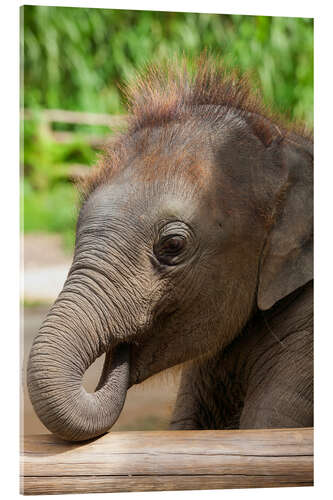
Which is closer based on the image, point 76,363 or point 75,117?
point 76,363

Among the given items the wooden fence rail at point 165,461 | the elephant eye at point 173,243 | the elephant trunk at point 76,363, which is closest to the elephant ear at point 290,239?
the elephant eye at point 173,243

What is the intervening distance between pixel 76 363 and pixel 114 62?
2200 millimetres

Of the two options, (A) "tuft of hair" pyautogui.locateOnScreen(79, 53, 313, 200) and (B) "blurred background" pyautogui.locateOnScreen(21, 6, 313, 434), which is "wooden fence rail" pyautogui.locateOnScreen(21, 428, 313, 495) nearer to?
(B) "blurred background" pyautogui.locateOnScreen(21, 6, 313, 434)

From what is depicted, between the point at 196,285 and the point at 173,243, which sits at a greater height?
the point at 173,243

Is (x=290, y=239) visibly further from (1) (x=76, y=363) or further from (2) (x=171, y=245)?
(1) (x=76, y=363)

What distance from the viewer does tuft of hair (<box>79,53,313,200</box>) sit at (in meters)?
3.88

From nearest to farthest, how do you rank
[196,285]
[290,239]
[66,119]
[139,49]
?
[196,285] → [290,239] → [139,49] → [66,119]

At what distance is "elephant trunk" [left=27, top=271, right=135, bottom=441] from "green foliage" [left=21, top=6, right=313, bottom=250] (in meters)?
1.36

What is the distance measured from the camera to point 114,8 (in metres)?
4.01

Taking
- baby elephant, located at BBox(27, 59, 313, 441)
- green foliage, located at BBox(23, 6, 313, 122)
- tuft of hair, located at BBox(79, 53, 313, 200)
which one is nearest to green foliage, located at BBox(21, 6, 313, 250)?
green foliage, located at BBox(23, 6, 313, 122)

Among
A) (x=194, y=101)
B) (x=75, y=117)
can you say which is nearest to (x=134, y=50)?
(x=75, y=117)

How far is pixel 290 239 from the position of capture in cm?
384
